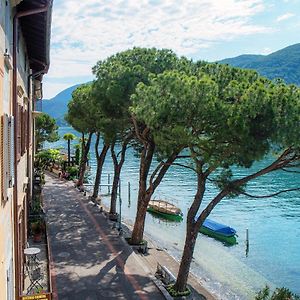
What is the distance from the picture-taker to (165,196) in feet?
159

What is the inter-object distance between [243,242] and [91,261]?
15.9 m

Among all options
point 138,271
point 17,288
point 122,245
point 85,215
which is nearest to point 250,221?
point 85,215

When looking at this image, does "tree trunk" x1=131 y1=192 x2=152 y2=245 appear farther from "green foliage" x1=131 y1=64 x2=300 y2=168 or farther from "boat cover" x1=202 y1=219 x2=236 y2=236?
"boat cover" x1=202 y1=219 x2=236 y2=236

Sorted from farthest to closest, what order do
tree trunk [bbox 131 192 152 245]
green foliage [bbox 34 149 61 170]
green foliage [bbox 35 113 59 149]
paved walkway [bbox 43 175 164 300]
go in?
green foliage [bbox 35 113 59 149] < green foliage [bbox 34 149 61 170] < tree trunk [bbox 131 192 152 245] < paved walkway [bbox 43 175 164 300]

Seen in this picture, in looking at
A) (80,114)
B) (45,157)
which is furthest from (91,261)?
(45,157)

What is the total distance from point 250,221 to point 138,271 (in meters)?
22.0

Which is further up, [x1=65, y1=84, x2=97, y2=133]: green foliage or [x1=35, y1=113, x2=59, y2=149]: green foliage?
[x1=65, y1=84, x2=97, y2=133]: green foliage

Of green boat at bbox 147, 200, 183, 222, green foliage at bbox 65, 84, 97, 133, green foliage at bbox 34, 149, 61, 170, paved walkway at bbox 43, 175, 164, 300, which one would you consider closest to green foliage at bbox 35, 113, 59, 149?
green foliage at bbox 34, 149, 61, 170

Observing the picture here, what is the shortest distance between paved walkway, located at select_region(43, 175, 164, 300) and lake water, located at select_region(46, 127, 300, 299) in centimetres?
456

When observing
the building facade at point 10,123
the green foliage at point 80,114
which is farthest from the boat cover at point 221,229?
the building facade at point 10,123

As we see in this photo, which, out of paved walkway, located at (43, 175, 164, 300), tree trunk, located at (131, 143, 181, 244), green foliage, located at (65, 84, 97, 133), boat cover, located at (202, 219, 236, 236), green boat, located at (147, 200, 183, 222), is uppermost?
green foliage, located at (65, 84, 97, 133)

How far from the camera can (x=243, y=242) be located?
1227 inches

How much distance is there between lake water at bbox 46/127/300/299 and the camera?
2281 centimetres

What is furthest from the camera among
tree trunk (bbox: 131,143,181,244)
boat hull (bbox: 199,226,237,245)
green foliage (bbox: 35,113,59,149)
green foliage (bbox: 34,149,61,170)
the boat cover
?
green foliage (bbox: 35,113,59,149)
